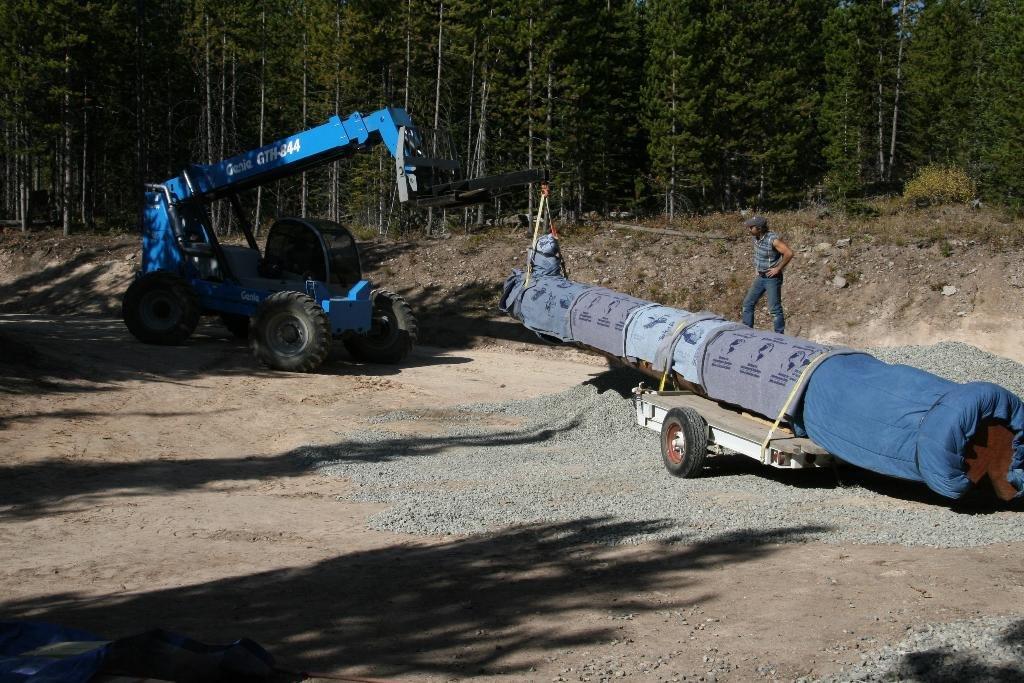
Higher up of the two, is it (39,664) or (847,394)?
(847,394)

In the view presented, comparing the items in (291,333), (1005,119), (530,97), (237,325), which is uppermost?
(1005,119)

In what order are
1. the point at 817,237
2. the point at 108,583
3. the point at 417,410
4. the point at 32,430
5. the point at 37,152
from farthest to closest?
the point at 37,152
the point at 817,237
the point at 417,410
the point at 32,430
the point at 108,583

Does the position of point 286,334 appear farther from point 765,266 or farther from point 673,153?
point 673,153

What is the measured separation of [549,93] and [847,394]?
27189 millimetres

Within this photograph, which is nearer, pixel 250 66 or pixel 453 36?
pixel 453 36

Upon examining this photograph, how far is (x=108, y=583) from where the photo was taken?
7867mm

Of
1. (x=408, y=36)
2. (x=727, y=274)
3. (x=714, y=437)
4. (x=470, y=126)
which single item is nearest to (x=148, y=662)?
(x=714, y=437)

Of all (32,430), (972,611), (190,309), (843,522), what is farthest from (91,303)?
(972,611)

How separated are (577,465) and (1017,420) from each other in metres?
4.75

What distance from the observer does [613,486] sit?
10.8 m

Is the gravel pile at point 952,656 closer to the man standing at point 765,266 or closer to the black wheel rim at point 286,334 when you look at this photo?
the man standing at point 765,266

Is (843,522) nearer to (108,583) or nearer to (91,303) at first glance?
(108,583)

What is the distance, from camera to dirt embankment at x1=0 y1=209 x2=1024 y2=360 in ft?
67.3

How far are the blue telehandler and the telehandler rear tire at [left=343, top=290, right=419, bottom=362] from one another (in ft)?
0.06
